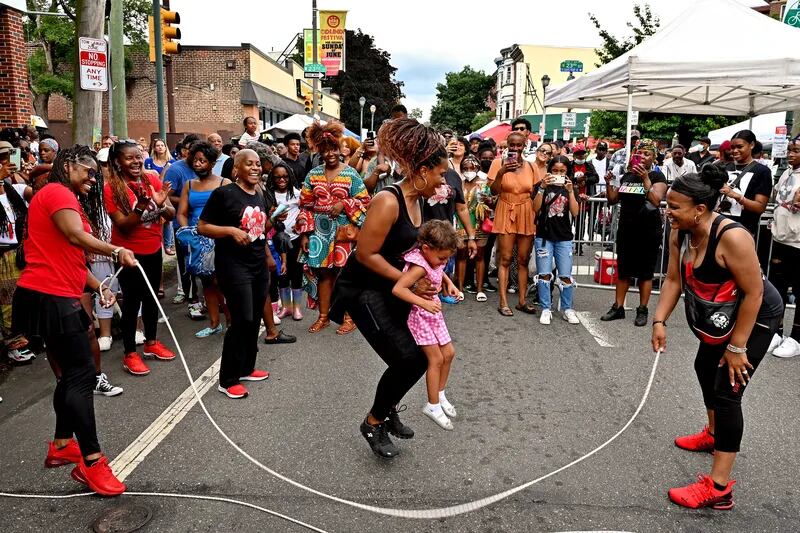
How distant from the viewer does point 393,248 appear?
353 centimetres

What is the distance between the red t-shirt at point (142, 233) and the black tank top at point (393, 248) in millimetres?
2516

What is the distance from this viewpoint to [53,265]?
340 cm

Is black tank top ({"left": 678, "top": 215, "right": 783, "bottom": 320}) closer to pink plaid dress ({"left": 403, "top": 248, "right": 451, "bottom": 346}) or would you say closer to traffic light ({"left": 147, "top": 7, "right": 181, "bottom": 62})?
pink plaid dress ({"left": 403, "top": 248, "right": 451, "bottom": 346})

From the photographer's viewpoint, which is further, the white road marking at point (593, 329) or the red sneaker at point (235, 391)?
the white road marking at point (593, 329)

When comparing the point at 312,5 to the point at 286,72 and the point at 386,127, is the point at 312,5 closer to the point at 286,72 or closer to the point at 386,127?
the point at 286,72

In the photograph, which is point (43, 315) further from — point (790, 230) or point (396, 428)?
point (790, 230)

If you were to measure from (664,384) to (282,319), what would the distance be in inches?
162

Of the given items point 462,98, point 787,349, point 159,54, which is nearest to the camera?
point 787,349

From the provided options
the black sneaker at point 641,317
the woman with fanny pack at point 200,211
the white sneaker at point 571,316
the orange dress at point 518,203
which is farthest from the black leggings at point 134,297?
the black sneaker at point 641,317

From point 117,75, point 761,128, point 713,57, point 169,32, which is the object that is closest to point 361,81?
point 761,128

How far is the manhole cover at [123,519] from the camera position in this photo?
2953 millimetres

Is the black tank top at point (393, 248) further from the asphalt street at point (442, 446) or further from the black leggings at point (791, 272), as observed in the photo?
the black leggings at point (791, 272)

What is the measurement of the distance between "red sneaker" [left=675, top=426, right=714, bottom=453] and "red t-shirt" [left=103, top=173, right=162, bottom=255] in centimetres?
442

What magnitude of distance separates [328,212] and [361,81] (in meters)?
56.9
